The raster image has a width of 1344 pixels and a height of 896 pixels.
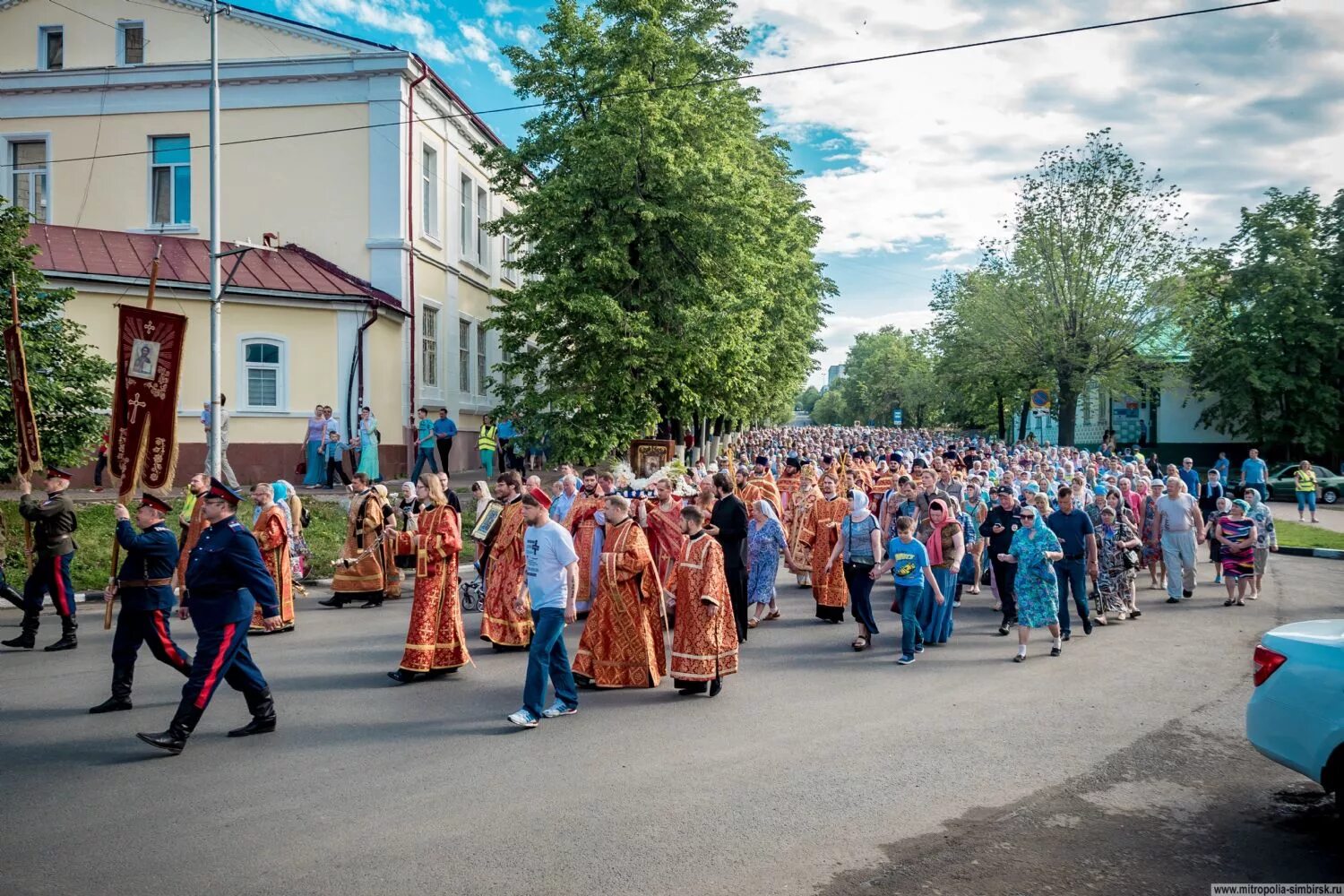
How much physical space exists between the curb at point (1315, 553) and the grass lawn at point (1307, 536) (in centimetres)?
12

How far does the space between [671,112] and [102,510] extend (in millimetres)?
14576

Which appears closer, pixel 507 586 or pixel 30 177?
pixel 507 586

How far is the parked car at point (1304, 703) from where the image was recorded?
504 cm

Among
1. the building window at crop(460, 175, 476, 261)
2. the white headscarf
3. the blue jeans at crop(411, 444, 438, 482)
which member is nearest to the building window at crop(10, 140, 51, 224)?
the building window at crop(460, 175, 476, 261)

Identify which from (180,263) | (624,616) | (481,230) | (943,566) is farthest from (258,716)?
(481,230)

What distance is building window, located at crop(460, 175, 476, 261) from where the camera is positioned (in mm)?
32750

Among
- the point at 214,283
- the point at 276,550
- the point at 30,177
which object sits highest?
the point at 30,177

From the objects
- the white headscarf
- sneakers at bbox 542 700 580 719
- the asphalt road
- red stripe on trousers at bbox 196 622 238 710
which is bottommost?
the asphalt road

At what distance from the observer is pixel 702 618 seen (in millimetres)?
8773

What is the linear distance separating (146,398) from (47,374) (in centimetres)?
590

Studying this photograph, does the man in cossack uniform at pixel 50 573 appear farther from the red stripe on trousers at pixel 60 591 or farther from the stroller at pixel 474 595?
the stroller at pixel 474 595

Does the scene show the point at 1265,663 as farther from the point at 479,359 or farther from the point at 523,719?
the point at 479,359

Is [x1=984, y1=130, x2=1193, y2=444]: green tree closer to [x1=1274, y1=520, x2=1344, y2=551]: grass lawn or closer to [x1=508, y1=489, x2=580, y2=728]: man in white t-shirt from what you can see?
[x1=1274, y1=520, x2=1344, y2=551]: grass lawn

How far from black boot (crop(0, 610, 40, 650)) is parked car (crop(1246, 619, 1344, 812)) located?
453 inches
